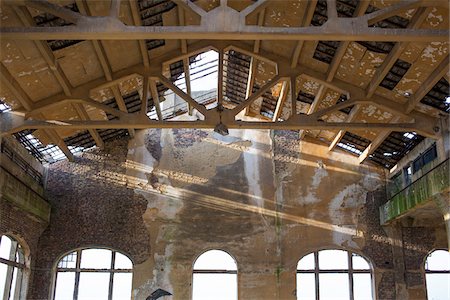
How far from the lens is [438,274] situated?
644 inches

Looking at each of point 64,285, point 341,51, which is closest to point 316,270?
point 341,51

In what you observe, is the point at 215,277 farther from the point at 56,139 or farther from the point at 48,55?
the point at 48,55

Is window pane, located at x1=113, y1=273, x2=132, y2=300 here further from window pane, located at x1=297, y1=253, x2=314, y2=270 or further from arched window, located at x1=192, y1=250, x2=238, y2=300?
window pane, located at x1=297, y1=253, x2=314, y2=270

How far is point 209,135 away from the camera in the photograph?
17750mm

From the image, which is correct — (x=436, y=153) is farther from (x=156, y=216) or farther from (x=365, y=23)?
(x=156, y=216)

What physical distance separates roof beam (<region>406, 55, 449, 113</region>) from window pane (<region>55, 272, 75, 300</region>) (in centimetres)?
1076

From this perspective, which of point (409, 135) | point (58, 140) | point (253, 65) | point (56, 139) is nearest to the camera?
point (253, 65)

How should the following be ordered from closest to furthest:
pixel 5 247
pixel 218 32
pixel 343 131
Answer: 1. pixel 218 32
2. pixel 5 247
3. pixel 343 131

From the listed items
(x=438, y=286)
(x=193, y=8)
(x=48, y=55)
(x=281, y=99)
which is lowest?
(x=438, y=286)

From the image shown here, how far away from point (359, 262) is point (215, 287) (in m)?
4.45

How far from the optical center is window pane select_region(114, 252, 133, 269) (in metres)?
16.6

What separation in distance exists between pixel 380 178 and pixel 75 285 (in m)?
9.93

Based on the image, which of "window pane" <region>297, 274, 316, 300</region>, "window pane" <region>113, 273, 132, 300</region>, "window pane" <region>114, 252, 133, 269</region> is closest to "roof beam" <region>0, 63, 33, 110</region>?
"window pane" <region>114, 252, 133, 269</region>

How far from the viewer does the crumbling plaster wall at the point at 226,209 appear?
16344mm
